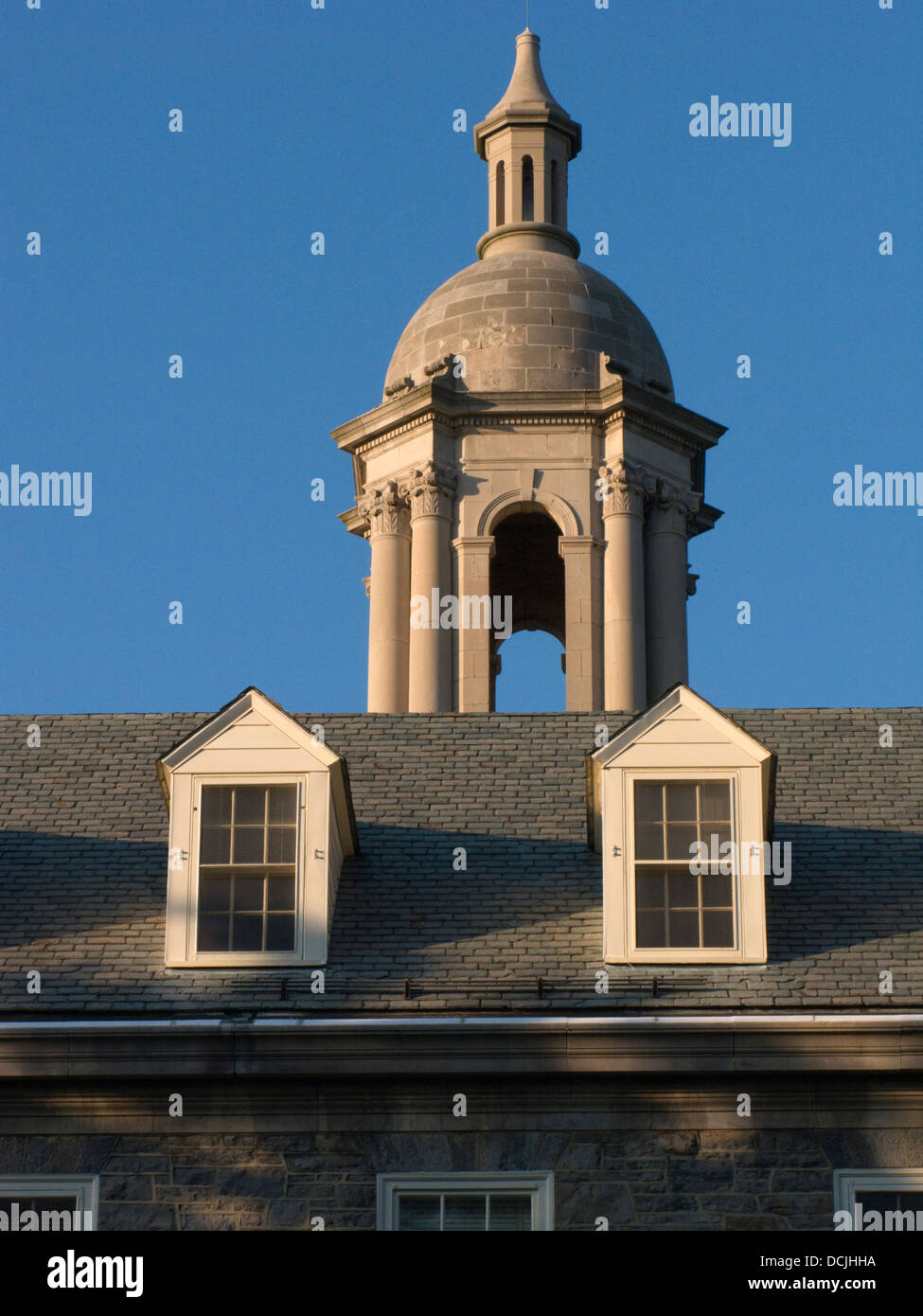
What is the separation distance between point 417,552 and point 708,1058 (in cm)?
1381

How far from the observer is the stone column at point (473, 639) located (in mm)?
28906

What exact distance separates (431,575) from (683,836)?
11817mm

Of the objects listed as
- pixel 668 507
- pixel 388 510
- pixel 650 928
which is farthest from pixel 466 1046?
pixel 668 507

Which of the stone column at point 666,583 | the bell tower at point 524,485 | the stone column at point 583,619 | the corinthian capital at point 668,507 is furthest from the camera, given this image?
the corinthian capital at point 668,507

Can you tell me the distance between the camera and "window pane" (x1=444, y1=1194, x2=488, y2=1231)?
16516 mm

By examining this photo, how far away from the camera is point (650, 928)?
17766 millimetres

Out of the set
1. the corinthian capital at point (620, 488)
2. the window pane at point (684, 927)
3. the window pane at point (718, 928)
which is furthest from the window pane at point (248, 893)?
the corinthian capital at point (620, 488)

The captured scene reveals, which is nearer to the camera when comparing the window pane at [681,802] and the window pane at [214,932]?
the window pane at [214,932]

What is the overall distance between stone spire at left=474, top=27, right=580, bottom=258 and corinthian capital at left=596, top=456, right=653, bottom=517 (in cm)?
386

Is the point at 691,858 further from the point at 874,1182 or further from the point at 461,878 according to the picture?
the point at 874,1182

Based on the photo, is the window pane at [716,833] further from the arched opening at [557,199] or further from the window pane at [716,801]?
the arched opening at [557,199]

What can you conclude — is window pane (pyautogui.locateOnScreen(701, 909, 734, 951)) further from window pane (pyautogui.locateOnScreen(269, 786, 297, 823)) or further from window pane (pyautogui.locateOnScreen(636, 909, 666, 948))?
window pane (pyautogui.locateOnScreen(269, 786, 297, 823))
